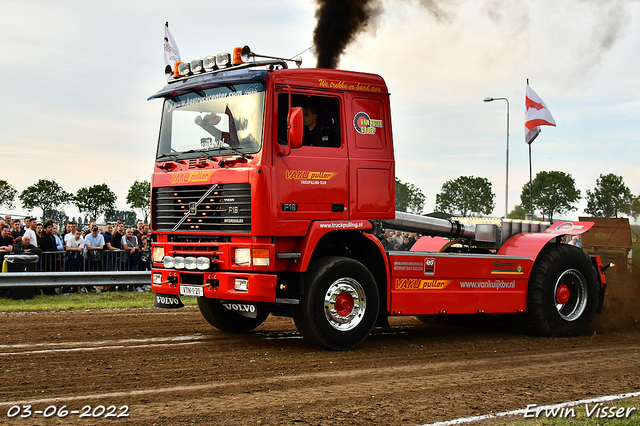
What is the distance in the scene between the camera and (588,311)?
10.3 m

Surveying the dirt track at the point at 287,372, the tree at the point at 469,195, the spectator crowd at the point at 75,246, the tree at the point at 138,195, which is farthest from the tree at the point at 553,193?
the dirt track at the point at 287,372

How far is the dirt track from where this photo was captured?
17.7ft

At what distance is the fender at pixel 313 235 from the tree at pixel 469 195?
35548 millimetres

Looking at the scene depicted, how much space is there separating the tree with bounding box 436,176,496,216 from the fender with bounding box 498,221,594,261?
3249 centimetres

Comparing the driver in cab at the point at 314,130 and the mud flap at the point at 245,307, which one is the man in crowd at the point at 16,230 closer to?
the mud flap at the point at 245,307

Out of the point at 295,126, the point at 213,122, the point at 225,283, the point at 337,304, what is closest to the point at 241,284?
the point at 225,283

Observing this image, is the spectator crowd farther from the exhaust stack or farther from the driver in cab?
the driver in cab

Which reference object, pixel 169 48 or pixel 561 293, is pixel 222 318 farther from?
pixel 169 48

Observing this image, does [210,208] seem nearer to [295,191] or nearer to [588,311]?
[295,191]

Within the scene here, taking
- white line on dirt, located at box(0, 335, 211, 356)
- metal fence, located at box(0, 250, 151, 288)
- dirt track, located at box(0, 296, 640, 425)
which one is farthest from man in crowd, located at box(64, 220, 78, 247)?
white line on dirt, located at box(0, 335, 211, 356)

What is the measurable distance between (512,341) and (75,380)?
6136mm

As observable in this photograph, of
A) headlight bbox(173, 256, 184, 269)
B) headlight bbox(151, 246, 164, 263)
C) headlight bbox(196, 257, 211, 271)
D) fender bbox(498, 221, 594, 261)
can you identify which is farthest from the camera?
fender bbox(498, 221, 594, 261)

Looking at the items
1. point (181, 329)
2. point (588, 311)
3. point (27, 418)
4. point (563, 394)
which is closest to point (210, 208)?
point (181, 329)

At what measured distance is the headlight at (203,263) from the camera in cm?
787
